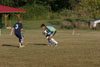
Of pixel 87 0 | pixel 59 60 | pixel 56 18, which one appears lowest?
pixel 56 18

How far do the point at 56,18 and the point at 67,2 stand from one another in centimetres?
1011

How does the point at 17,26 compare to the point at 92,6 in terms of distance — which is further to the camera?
the point at 92,6

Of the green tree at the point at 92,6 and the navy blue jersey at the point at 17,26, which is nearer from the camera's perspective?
the navy blue jersey at the point at 17,26

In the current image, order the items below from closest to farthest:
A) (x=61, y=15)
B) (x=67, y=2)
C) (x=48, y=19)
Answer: (x=48, y=19)
(x=61, y=15)
(x=67, y=2)

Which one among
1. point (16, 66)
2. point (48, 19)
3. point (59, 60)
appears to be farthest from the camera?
point (48, 19)

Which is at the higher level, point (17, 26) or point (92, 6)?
point (17, 26)

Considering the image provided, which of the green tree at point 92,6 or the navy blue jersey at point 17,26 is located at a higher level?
the navy blue jersey at point 17,26

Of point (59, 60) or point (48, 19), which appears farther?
point (48, 19)

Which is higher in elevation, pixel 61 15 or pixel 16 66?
pixel 16 66

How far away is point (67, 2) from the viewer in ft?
262

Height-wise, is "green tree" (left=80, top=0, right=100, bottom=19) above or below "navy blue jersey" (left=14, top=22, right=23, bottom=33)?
below

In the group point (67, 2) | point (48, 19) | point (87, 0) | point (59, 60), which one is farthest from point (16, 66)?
point (67, 2)

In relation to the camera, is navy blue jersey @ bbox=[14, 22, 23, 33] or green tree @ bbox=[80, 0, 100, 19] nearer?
navy blue jersey @ bbox=[14, 22, 23, 33]

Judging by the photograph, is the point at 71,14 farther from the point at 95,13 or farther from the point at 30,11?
the point at 95,13
